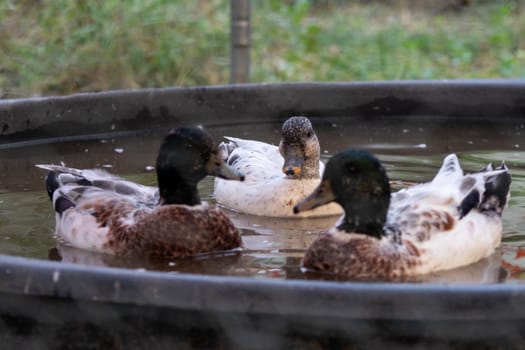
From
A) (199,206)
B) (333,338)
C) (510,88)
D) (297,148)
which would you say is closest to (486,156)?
(510,88)

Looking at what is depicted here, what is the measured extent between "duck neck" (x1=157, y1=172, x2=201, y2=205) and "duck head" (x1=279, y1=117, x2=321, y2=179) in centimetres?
102

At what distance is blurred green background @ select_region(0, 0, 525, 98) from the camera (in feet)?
30.0

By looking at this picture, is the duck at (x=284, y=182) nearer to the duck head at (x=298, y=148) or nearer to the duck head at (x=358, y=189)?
the duck head at (x=298, y=148)

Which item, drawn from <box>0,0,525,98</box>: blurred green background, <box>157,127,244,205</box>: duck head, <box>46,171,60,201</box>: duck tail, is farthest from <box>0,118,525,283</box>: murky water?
<box>0,0,525,98</box>: blurred green background

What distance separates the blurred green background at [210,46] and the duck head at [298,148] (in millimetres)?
3615

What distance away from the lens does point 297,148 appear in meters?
5.68

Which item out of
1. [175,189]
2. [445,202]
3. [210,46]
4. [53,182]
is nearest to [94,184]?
[53,182]

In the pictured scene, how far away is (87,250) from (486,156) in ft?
8.75

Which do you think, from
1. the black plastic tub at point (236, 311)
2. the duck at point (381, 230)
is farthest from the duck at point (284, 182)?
the black plastic tub at point (236, 311)

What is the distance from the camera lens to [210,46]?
9.50m

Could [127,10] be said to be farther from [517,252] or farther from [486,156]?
[517,252]

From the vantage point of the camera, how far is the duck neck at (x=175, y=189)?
4.64 metres

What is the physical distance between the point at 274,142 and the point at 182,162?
2.28m

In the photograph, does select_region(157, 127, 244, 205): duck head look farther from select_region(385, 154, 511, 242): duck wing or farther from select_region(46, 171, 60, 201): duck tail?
select_region(385, 154, 511, 242): duck wing
